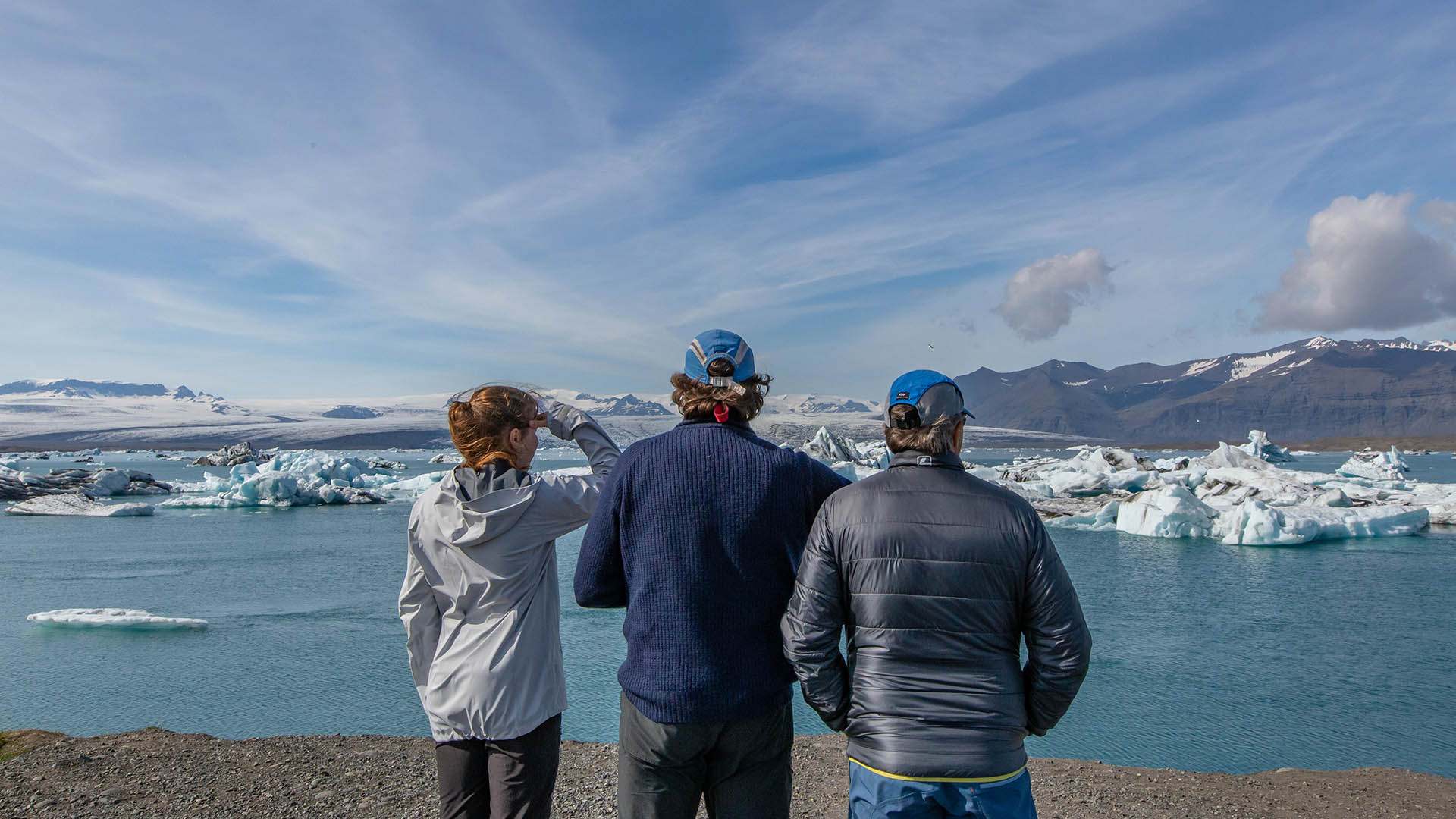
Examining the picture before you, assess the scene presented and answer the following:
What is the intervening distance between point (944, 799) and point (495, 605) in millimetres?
1102

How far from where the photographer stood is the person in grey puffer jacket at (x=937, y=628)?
1630 millimetres

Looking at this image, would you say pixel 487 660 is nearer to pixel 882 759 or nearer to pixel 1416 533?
pixel 882 759

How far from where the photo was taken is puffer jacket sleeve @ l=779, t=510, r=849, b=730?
168 centimetres

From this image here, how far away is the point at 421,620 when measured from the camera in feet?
7.03

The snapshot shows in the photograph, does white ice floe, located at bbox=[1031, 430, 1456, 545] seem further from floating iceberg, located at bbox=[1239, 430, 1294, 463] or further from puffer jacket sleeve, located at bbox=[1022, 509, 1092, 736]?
puffer jacket sleeve, located at bbox=[1022, 509, 1092, 736]

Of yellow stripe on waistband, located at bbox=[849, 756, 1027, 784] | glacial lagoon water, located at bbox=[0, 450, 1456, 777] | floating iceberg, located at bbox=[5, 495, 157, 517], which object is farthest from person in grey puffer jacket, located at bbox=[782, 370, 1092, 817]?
floating iceberg, located at bbox=[5, 495, 157, 517]

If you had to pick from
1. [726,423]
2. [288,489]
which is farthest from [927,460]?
[288,489]

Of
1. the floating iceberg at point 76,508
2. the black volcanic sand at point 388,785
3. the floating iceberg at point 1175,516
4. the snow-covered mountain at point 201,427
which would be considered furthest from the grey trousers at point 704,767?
the snow-covered mountain at point 201,427

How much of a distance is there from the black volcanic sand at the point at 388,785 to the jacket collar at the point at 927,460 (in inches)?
104

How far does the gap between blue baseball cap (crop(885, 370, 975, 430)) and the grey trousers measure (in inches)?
26.3

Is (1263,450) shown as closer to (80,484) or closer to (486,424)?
(486,424)

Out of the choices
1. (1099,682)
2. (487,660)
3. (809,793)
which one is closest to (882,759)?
(487,660)

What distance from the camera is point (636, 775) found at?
1.75 metres

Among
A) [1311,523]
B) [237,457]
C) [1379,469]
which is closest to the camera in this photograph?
[1311,523]
